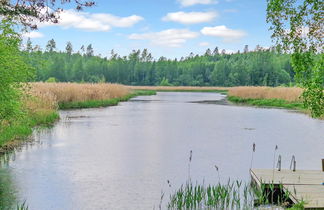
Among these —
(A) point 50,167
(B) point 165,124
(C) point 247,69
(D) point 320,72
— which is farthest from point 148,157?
(C) point 247,69

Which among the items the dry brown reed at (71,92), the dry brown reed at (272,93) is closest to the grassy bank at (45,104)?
the dry brown reed at (71,92)

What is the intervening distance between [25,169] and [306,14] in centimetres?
841

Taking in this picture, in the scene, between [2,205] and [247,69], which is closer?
[2,205]

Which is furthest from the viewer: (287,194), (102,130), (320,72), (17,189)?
(102,130)

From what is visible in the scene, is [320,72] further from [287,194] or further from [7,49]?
[7,49]

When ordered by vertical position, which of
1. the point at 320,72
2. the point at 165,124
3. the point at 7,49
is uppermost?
the point at 7,49

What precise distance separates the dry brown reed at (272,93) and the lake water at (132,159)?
19.6 metres

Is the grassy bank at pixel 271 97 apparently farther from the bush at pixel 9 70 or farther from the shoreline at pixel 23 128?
the bush at pixel 9 70

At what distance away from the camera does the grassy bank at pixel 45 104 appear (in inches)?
627

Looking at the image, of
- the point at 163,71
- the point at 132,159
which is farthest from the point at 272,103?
the point at 163,71

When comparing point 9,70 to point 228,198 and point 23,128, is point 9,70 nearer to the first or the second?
Result: point 23,128

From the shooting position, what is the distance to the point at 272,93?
47.1 meters

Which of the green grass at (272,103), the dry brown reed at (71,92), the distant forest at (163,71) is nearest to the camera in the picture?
the dry brown reed at (71,92)

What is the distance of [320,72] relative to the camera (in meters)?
8.73
